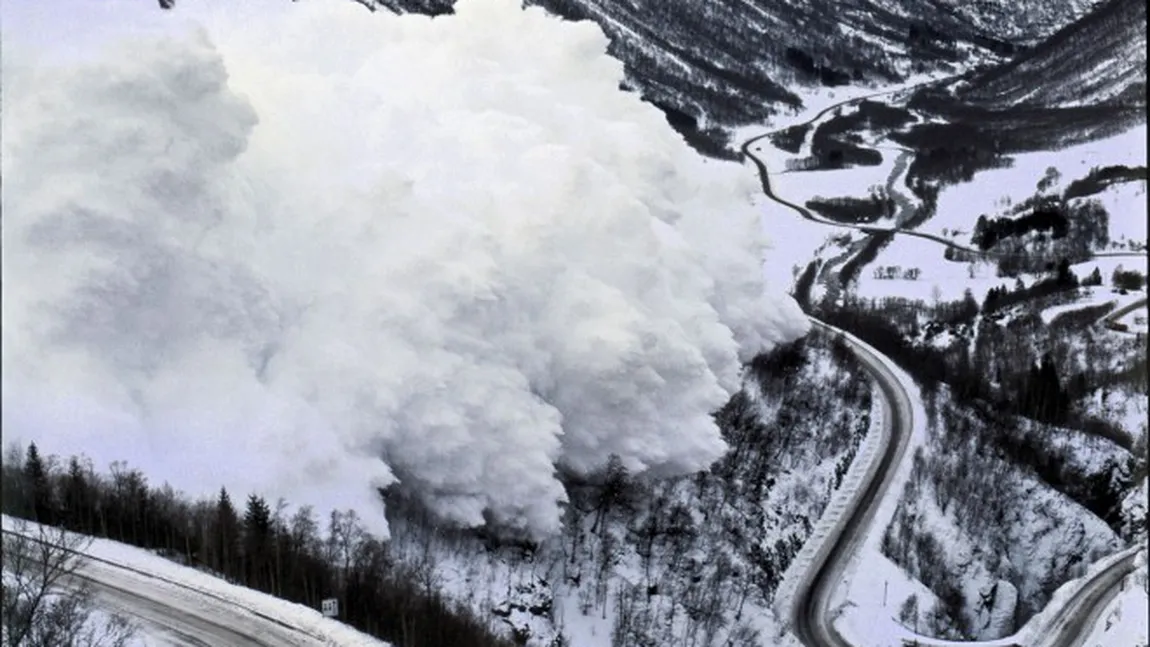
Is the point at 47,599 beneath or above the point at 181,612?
above

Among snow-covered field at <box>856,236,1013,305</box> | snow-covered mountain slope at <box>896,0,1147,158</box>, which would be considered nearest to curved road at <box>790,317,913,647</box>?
snow-covered field at <box>856,236,1013,305</box>

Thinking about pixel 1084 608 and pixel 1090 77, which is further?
pixel 1090 77

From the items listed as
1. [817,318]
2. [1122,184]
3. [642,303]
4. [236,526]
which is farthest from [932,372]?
[1122,184]

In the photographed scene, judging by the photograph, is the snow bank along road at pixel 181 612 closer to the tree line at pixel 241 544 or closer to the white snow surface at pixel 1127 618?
the tree line at pixel 241 544

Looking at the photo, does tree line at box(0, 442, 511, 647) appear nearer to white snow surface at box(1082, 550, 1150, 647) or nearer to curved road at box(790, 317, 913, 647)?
curved road at box(790, 317, 913, 647)

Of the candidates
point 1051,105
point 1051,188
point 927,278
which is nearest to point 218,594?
point 927,278

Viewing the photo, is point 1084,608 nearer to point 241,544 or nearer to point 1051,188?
point 241,544
